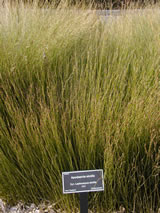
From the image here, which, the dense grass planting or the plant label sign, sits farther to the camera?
the dense grass planting

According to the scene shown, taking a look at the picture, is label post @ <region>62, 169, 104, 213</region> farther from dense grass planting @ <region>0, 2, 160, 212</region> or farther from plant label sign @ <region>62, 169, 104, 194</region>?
dense grass planting @ <region>0, 2, 160, 212</region>

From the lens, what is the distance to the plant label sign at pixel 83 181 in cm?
157

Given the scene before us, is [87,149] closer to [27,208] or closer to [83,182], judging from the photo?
[83,182]

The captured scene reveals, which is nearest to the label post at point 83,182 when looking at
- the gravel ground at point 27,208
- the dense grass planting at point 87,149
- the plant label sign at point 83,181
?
the plant label sign at point 83,181

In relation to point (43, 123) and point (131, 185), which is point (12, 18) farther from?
point (131, 185)

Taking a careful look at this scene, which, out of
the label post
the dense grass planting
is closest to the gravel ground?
the dense grass planting

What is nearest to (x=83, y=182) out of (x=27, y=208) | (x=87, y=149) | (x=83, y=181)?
(x=83, y=181)

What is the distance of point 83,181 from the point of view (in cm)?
158

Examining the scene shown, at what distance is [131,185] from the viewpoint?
1808 mm

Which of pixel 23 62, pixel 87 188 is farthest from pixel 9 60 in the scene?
pixel 87 188

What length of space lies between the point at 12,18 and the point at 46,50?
776 millimetres

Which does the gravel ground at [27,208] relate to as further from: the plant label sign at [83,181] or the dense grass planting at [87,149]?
the plant label sign at [83,181]

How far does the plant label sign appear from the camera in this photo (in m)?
1.57

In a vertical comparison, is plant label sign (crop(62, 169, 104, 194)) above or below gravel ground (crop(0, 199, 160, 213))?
above
